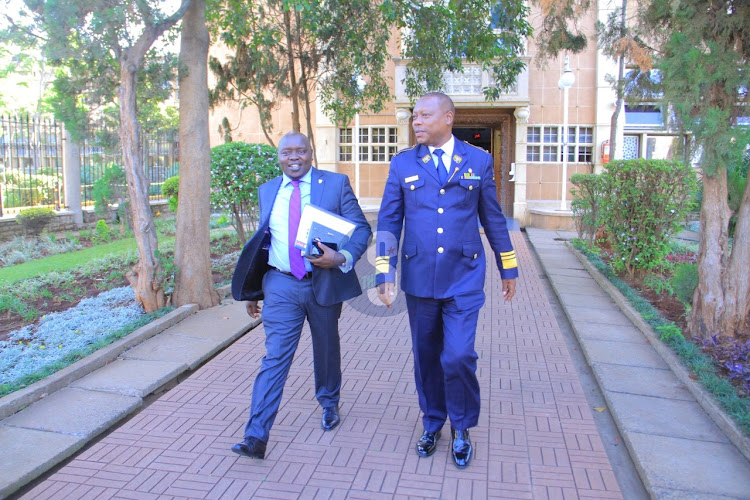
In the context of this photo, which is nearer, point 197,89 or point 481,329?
point 481,329

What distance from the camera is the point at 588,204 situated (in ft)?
36.7

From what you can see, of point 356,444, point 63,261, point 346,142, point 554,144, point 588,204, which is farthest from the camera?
point 346,142

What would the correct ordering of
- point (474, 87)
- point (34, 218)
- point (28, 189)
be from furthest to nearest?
point (474, 87) < point (28, 189) < point (34, 218)

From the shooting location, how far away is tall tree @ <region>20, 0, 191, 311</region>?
6.11 m

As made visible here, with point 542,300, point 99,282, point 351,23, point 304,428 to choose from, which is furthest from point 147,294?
point 351,23

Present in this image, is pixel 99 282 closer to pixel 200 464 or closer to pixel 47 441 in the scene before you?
pixel 47 441

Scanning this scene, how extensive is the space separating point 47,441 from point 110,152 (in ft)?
14.9

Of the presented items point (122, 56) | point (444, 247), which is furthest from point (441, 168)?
point (122, 56)

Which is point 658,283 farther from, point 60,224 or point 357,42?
point 60,224

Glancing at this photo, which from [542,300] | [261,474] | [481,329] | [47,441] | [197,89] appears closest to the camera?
[261,474]

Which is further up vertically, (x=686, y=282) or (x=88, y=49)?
(x=88, y=49)

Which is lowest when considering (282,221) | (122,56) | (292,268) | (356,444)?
(356,444)

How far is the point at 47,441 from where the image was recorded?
157 inches

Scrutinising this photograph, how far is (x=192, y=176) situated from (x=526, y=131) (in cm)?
1257
